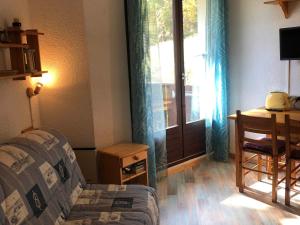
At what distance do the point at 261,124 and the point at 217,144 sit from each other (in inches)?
50.7

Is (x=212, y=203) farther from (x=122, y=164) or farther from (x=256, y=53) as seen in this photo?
(x=256, y=53)

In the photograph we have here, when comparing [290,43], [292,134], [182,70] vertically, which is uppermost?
[290,43]

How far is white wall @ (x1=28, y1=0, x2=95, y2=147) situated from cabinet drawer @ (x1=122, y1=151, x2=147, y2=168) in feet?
1.17

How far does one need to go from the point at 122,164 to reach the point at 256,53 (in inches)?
85.1

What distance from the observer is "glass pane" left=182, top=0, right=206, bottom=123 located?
3.94 meters

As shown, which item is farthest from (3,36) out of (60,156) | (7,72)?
(60,156)

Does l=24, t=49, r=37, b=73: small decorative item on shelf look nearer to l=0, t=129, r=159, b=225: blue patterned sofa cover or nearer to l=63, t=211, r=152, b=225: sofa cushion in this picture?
l=0, t=129, r=159, b=225: blue patterned sofa cover

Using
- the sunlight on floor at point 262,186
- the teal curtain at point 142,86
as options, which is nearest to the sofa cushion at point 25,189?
the teal curtain at point 142,86

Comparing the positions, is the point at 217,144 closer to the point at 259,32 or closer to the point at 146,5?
the point at 259,32

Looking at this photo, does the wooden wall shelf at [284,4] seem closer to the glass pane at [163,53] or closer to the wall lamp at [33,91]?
the glass pane at [163,53]

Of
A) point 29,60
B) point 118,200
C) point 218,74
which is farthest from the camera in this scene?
point 218,74

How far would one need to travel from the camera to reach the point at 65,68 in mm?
2865

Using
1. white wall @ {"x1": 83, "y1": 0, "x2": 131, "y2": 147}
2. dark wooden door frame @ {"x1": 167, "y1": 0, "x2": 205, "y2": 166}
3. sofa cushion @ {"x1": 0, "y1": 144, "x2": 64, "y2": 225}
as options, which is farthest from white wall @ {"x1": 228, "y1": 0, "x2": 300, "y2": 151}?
sofa cushion @ {"x1": 0, "y1": 144, "x2": 64, "y2": 225}

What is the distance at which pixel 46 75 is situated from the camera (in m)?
2.90
